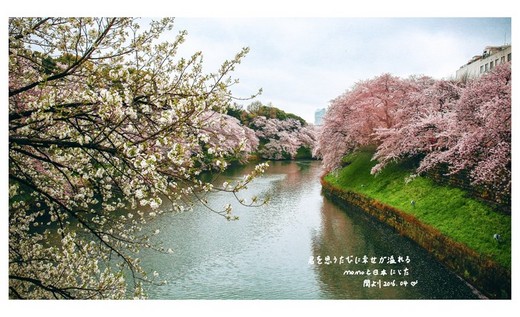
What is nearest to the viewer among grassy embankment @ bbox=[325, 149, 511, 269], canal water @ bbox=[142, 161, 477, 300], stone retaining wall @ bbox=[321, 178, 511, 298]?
stone retaining wall @ bbox=[321, 178, 511, 298]

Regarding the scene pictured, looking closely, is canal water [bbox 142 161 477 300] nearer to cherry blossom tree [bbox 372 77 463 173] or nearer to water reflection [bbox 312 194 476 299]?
water reflection [bbox 312 194 476 299]

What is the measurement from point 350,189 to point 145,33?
15.7 meters

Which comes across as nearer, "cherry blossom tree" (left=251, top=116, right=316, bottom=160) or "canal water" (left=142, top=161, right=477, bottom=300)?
"canal water" (left=142, top=161, right=477, bottom=300)

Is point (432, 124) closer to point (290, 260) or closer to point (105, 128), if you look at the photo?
point (290, 260)

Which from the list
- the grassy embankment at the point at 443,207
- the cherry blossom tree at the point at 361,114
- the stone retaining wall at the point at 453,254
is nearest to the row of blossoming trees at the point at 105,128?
the stone retaining wall at the point at 453,254

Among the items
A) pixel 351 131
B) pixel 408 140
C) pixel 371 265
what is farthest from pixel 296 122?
pixel 371 265

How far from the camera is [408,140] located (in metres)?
15.0

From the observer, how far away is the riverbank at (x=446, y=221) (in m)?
8.38

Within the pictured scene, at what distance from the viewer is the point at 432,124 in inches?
531

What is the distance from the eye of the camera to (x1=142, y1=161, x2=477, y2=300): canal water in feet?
28.6

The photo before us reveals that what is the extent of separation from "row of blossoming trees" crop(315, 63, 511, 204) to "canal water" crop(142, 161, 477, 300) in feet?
9.44

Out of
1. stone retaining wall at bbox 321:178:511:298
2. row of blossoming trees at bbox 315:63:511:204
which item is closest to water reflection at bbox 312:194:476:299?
stone retaining wall at bbox 321:178:511:298

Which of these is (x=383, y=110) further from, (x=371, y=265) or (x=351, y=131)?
(x=371, y=265)

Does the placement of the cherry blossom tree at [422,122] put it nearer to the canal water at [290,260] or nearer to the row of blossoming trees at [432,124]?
the row of blossoming trees at [432,124]
